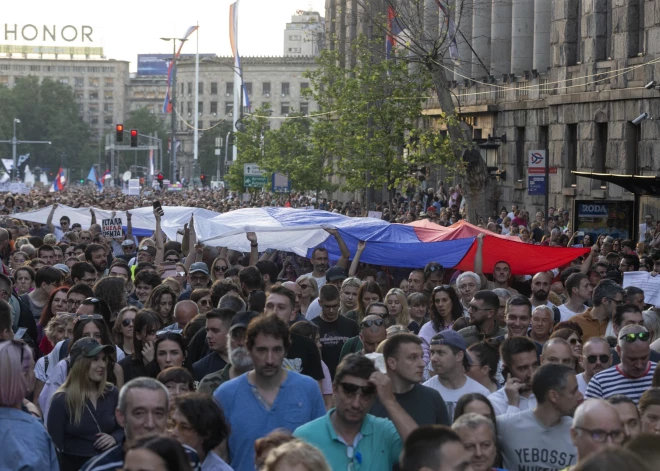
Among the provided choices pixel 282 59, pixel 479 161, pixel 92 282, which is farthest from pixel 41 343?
pixel 282 59

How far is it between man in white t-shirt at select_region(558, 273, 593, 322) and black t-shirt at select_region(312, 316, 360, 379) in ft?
7.34

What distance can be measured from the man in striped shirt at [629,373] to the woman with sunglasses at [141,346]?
294 centimetres

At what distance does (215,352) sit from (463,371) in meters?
1.74

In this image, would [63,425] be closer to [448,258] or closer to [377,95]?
[448,258]

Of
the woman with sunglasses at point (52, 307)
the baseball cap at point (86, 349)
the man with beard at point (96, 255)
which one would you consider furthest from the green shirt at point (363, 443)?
the man with beard at point (96, 255)

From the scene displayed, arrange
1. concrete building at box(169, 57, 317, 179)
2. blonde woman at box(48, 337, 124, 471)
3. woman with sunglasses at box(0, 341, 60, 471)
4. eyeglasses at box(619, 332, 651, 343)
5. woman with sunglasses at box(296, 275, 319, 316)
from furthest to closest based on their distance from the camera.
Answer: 1. concrete building at box(169, 57, 317, 179)
2. woman with sunglasses at box(296, 275, 319, 316)
3. eyeglasses at box(619, 332, 651, 343)
4. blonde woman at box(48, 337, 124, 471)
5. woman with sunglasses at box(0, 341, 60, 471)

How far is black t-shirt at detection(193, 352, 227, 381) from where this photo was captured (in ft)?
29.7

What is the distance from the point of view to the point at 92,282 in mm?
13914

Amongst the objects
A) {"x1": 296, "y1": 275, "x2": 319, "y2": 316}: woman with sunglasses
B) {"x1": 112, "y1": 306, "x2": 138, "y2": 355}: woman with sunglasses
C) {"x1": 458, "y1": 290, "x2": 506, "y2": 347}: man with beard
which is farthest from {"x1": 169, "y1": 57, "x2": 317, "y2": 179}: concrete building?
{"x1": 112, "y1": 306, "x2": 138, "y2": 355}: woman with sunglasses

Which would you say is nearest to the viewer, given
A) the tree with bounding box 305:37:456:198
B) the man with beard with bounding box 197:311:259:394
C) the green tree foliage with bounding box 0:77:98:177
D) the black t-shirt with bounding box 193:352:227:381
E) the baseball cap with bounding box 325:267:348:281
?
the man with beard with bounding box 197:311:259:394

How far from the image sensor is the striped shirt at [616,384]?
8.47 metres

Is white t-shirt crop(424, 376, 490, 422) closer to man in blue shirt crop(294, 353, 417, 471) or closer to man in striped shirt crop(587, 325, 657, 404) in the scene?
man in striped shirt crop(587, 325, 657, 404)

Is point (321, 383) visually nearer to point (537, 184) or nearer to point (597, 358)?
point (597, 358)

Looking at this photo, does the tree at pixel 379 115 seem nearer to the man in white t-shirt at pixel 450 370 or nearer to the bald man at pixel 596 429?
the man in white t-shirt at pixel 450 370
